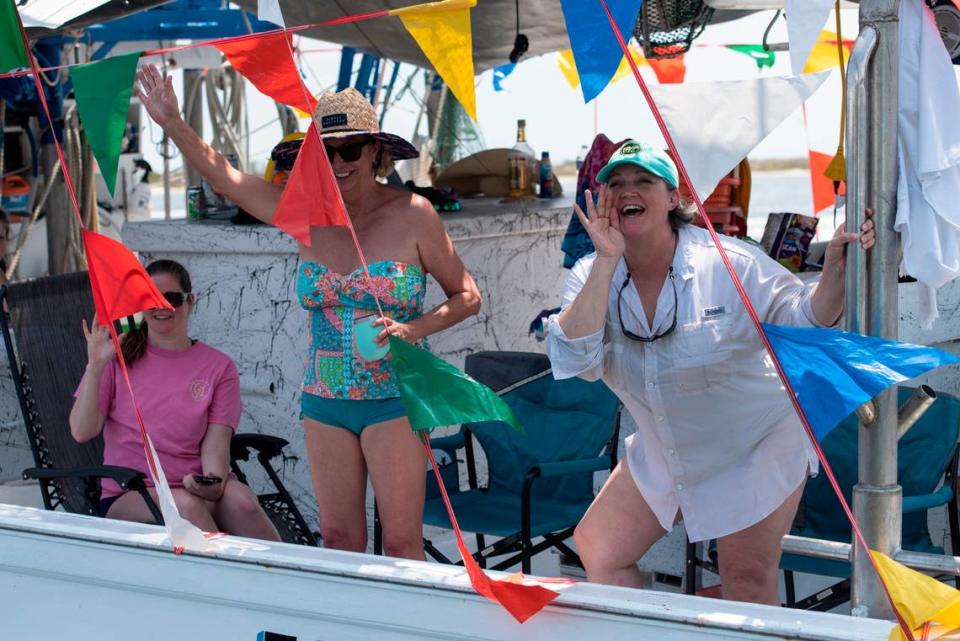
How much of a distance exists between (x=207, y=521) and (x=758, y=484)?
1.69 meters

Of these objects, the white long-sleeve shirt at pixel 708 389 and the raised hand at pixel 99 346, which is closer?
the white long-sleeve shirt at pixel 708 389

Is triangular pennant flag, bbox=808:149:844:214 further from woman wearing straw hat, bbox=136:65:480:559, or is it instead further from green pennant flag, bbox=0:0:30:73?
green pennant flag, bbox=0:0:30:73

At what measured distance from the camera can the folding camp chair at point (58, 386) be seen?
13.5 feet

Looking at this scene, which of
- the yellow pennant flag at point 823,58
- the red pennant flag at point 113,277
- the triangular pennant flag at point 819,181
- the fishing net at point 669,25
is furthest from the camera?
the triangular pennant flag at point 819,181

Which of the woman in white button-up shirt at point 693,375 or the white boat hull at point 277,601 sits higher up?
the woman in white button-up shirt at point 693,375

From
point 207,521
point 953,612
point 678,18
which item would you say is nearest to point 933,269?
point 953,612

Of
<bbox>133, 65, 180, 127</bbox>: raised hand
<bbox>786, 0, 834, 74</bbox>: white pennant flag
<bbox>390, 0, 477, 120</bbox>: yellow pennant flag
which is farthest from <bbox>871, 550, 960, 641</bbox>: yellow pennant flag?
<bbox>133, 65, 180, 127</bbox>: raised hand

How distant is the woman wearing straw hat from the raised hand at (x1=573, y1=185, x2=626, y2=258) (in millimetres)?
708

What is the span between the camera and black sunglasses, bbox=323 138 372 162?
3.36m

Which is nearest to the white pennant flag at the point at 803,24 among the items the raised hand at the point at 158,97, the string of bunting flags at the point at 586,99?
the string of bunting flags at the point at 586,99

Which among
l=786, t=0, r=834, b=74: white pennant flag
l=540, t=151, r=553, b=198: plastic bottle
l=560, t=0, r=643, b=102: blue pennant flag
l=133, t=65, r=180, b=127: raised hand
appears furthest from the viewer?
l=540, t=151, r=553, b=198: plastic bottle

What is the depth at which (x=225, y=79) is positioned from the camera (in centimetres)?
1089

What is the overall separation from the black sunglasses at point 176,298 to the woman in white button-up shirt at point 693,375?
1498mm

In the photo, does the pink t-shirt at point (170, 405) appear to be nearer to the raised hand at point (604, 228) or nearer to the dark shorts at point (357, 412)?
the dark shorts at point (357, 412)
